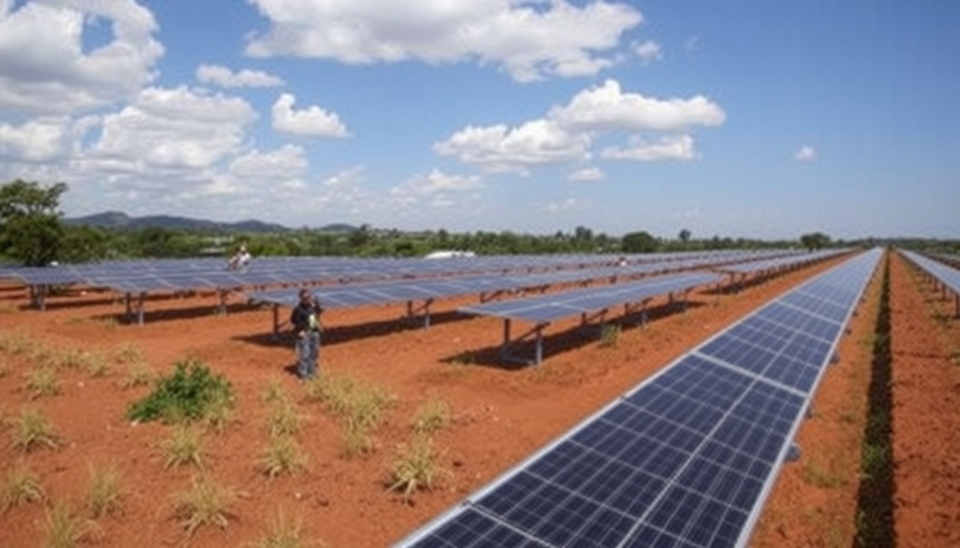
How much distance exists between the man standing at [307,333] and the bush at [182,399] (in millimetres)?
2615

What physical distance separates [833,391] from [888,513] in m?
7.89

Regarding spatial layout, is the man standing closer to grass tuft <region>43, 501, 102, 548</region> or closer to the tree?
grass tuft <region>43, 501, 102, 548</region>

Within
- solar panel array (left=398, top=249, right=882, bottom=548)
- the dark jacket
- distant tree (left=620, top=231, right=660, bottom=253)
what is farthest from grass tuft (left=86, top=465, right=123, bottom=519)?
distant tree (left=620, top=231, right=660, bottom=253)

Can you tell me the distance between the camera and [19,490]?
34.1ft

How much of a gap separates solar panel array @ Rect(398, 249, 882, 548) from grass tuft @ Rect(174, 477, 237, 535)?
4404 mm

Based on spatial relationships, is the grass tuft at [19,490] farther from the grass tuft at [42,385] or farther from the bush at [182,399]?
the grass tuft at [42,385]

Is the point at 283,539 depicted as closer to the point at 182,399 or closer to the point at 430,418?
the point at 430,418

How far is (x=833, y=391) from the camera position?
18906 mm

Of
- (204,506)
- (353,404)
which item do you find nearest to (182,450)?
(204,506)

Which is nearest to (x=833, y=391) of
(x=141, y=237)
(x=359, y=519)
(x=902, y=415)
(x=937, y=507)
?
(x=902, y=415)

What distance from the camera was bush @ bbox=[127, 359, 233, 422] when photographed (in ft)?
47.2

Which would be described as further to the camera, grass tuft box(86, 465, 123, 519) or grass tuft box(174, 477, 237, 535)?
grass tuft box(86, 465, 123, 519)

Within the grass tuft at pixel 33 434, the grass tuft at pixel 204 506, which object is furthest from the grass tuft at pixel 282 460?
the grass tuft at pixel 33 434

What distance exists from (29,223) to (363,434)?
35.7m
